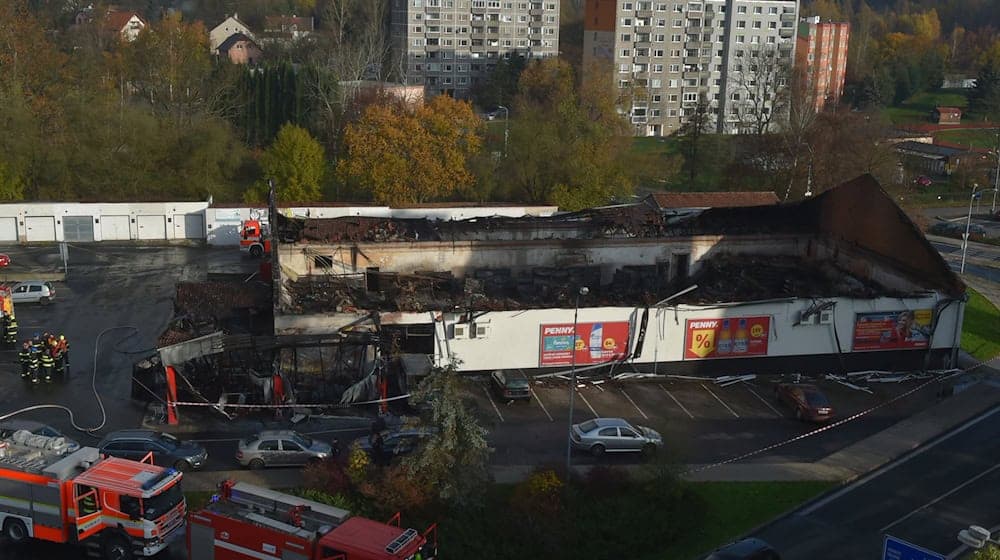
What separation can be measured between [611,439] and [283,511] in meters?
9.56

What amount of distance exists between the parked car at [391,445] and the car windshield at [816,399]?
11.4 meters

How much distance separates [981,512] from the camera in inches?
885

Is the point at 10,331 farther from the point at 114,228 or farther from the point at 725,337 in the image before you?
the point at 725,337

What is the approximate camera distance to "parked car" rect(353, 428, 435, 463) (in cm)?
2325

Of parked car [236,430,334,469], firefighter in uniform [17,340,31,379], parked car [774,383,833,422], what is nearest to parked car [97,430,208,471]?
parked car [236,430,334,469]

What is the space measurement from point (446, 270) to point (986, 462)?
18.7 meters

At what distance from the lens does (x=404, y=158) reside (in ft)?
164

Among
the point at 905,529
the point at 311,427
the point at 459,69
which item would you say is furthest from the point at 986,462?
the point at 459,69

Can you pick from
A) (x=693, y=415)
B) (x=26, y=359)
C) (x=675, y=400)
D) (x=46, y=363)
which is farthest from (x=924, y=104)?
(x=26, y=359)

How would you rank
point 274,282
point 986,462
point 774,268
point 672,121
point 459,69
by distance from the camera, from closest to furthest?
1. point 986,462
2. point 274,282
3. point 774,268
4. point 672,121
5. point 459,69

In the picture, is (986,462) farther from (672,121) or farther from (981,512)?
(672,121)

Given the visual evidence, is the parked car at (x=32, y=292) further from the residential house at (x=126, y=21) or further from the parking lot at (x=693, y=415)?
the residential house at (x=126, y=21)

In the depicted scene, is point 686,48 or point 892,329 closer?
point 892,329

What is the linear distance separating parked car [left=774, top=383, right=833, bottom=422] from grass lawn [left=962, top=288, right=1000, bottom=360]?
8.88 metres
